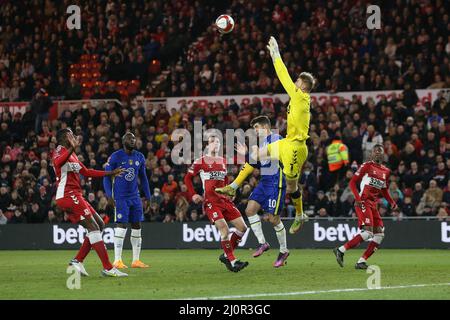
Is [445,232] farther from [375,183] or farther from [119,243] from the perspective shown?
[119,243]

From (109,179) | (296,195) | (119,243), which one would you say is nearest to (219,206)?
(296,195)

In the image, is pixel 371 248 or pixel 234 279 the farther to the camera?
pixel 371 248

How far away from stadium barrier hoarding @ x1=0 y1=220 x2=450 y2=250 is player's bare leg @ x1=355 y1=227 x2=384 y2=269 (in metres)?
7.55

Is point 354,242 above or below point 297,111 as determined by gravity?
below

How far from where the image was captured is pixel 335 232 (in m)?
25.3

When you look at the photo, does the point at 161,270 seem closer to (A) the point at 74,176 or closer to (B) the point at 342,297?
(A) the point at 74,176

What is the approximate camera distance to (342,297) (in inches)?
472

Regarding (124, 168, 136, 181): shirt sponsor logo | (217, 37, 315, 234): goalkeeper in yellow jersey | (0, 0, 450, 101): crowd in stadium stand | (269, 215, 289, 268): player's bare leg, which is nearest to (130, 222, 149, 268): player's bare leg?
(124, 168, 136, 181): shirt sponsor logo

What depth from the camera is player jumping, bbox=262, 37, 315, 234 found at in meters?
14.7

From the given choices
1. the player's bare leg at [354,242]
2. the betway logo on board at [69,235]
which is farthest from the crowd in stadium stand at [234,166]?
the player's bare leg at [354,242]

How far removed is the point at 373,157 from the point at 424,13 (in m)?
12.9

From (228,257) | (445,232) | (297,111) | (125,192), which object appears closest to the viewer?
(297,111)

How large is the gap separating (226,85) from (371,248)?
14.4 m
